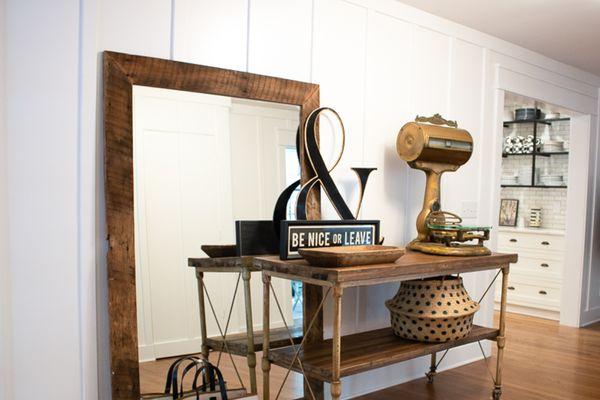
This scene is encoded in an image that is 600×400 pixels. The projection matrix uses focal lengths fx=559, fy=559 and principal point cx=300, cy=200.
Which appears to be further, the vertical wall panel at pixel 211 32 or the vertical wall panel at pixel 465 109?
the vertical wall panel at pixel 465 109

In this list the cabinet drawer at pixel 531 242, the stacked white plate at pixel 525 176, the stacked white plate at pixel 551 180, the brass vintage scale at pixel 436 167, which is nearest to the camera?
the brass vintage scale at pixel 436 167

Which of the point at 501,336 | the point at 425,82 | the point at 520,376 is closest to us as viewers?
the point at 501,336

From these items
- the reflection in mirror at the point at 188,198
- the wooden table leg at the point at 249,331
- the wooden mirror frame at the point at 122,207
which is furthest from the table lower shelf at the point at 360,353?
the wooden mirror frame at the point at 122,207

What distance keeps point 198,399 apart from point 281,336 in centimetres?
57

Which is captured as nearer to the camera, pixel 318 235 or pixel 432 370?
pixel 318 235

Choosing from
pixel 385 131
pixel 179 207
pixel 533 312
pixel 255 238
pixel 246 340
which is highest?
pixel 385 131

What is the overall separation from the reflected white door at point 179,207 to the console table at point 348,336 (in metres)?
0.24

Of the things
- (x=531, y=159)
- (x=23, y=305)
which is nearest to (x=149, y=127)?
(x=23, y=305)

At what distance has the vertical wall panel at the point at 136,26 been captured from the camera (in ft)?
7.08

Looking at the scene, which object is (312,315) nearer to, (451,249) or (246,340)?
(246,340)

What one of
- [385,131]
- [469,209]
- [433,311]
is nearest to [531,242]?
[469,209]

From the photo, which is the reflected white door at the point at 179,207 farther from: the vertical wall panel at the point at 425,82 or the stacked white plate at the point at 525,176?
the stacked white plate at the point at 525,176

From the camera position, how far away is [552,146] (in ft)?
19.6

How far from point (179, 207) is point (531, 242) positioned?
169 inches
